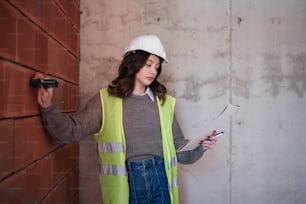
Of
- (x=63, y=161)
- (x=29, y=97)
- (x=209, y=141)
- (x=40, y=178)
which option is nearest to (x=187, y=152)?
(x=209, y=141)

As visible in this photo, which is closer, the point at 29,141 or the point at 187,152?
the point at 29,141

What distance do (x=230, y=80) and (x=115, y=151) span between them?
0.94 m

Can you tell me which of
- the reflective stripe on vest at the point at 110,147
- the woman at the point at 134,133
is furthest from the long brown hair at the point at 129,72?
the reflective stripe on vest at the point at 110,147

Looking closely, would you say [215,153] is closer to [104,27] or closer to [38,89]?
[104,27]

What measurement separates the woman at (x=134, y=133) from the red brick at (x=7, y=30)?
1.42 feet

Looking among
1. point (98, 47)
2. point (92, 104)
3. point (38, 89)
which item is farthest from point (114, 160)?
point (98, 47)

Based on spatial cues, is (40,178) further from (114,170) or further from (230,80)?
(230,80)

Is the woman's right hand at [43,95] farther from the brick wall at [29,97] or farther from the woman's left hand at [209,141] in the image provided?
the woman's left hand at [209,141]

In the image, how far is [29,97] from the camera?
2.68 feet

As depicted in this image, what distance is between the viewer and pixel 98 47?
64.3 inches

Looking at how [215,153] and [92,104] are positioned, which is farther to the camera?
[215,153]

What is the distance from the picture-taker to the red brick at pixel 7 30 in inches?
25.0

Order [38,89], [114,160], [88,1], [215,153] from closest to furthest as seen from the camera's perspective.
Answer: [38,89] → [114,160] → [88,1] → [215,153]

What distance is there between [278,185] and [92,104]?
4.45 feet
